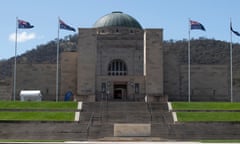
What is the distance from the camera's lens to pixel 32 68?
57.5 meters

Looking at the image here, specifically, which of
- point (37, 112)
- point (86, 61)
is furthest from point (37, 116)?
point (86, 61)

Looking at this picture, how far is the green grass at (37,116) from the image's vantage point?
122ft

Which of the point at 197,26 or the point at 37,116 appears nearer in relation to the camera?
the point at 37,116

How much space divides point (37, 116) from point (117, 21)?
86.1 ft

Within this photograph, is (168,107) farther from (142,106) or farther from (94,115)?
(94,115)

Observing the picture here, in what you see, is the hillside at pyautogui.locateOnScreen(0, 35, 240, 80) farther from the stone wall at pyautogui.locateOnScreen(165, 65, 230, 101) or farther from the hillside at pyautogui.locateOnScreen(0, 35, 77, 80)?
the stone wall at pyautogui.locateOnScreen(165, 65, 230, 101)

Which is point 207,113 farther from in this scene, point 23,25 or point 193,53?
point 193,53

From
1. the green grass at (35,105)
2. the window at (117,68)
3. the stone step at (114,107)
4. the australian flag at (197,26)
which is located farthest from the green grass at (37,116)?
the window at (117,68)

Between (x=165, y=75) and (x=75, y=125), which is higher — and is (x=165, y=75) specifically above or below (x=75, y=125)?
above

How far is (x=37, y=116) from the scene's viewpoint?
3825cm

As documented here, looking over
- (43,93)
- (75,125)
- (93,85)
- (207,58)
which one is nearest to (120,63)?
(93,85)

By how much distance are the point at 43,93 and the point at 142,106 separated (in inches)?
671

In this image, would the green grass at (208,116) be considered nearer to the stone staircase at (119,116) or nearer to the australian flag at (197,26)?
the stone staircase at (119,116)

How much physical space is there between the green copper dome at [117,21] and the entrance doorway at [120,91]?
9.66 m
